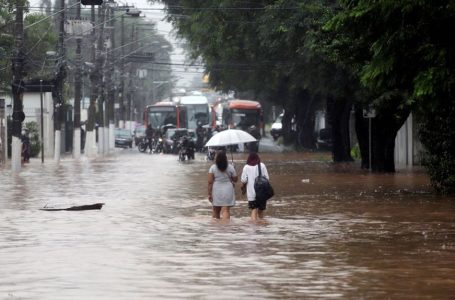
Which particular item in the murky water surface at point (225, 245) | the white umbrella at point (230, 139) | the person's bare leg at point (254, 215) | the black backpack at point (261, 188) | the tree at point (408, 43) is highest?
the tree at point (408, 43)

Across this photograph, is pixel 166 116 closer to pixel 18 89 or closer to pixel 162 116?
pixel 162 116

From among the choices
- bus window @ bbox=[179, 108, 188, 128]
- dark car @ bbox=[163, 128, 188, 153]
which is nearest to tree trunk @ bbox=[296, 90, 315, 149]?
dark car @ bbox=[163, 128, 188, 153]

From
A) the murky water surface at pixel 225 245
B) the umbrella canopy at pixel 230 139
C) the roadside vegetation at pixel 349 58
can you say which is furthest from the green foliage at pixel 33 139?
the umbrella canopy at pixel 230 139

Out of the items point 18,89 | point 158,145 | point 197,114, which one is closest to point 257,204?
point 18,89

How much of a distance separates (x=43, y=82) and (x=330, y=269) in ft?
128

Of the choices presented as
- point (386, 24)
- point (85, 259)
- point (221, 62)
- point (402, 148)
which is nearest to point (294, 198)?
point (386, 24)

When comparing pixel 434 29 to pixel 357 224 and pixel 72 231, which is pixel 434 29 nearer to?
pixel 357 224

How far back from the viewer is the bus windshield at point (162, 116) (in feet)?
296

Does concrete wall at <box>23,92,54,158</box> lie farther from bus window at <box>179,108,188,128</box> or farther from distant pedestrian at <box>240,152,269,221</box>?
distant pedestrian at <box>240,152,269,221</box>

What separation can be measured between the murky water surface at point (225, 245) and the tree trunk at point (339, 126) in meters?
17.1

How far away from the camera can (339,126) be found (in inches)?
2124

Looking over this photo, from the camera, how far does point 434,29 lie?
23219 millimetres

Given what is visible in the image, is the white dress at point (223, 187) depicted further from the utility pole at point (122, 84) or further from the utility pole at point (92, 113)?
the utility pole at point (122, 84)

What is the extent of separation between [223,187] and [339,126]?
31.2 metres
